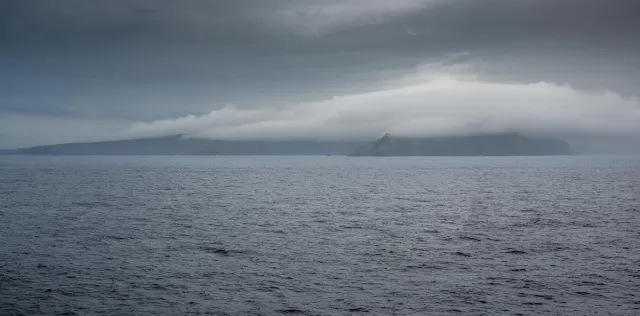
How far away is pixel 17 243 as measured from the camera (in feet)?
168

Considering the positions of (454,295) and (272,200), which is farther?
(272,200)

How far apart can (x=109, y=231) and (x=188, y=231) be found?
30.6 ft

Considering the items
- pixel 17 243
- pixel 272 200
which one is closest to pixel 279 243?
pixel 17 243

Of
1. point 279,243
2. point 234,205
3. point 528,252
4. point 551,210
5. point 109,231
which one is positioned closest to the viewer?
point 528,252

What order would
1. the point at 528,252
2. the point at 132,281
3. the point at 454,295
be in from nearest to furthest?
the point at 454,295 < the point at 132,281 < the point at 528,252

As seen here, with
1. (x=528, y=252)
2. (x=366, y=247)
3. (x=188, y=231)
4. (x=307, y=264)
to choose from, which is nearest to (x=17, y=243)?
(x=188, y=231)

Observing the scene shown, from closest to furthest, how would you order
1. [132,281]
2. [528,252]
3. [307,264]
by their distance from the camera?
[132,281], [307,264], [528,252]

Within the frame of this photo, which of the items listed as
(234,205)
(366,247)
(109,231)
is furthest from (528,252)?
(234,205)

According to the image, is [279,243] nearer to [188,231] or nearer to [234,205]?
[188,231]

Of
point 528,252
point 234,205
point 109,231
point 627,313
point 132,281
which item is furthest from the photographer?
point 234,205

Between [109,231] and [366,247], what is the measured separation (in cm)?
3151

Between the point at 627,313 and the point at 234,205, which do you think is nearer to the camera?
the point at 627,313

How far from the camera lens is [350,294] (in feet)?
114

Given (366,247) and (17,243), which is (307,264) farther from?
(17,243)
